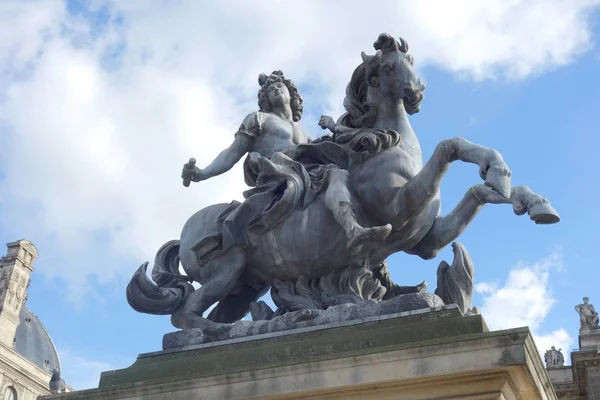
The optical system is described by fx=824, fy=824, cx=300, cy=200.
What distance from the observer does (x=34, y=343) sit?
73.0 metres

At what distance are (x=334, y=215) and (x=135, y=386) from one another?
2.25 metres

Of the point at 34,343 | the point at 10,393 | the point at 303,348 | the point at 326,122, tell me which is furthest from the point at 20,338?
the point at 303,348

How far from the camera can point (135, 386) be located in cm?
654

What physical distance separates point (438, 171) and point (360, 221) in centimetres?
86

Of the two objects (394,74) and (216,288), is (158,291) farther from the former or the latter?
(394,74)

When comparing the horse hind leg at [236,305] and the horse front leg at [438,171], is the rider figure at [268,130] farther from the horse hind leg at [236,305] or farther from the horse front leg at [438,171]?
the horse hind leg at [236,305]

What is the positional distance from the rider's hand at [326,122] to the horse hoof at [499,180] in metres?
2.19

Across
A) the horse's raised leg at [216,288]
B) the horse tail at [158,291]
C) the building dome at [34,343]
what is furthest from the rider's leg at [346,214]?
the building dome at [34,343]

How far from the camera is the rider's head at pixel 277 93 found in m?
9.29

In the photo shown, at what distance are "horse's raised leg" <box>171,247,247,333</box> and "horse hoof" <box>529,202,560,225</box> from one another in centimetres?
276

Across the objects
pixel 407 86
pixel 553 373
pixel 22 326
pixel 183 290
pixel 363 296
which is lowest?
pixel 363 296

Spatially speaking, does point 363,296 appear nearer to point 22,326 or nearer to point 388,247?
point 388,247

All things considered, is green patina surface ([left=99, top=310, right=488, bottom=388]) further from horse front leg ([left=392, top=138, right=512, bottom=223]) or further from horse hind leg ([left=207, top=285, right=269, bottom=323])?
horse front leg ([left=392, top=138, right=512, bottom=223])

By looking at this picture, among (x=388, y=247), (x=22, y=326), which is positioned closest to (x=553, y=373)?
(x=388, y=247)
